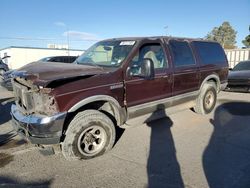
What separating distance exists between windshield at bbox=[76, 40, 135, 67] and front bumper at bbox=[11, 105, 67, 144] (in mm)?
1618

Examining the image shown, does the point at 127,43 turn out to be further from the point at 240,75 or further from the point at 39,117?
the point at 240,75

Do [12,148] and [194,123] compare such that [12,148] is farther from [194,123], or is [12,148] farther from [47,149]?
[194,123]

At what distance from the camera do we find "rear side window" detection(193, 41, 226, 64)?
22.3ft

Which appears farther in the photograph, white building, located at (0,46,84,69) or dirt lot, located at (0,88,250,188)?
white building, located at (0,46,84,69)

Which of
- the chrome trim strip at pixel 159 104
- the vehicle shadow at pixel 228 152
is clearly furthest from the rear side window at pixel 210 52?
the vehicle shadow at pixel 228 152

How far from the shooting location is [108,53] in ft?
18.0

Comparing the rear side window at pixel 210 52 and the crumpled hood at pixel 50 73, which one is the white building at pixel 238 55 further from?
the crumpled hood at pixel 50 73

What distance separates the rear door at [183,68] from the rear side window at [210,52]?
0.44 metres

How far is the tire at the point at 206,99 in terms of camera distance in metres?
6.89

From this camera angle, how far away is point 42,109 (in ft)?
13.4

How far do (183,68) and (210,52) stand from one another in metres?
1.68

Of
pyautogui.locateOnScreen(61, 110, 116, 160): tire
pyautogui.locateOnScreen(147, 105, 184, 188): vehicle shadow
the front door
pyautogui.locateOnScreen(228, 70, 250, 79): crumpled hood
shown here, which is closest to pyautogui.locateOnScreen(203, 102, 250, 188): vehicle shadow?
pyautogui.locateOnScreen(147, 105, 184, 188): vehicle shadow

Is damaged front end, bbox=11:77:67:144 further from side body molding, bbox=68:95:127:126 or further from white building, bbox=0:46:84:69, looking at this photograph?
white building, bbox=0:46:84:69

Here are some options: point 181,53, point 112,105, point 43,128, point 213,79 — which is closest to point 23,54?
point 213,79
